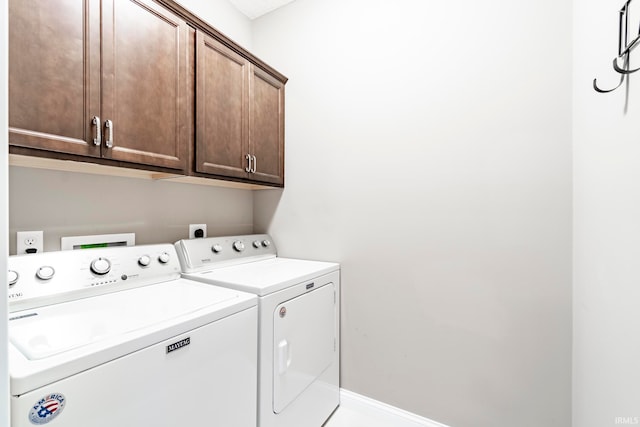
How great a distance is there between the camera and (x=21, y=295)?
979 mm

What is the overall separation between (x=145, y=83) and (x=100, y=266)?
32.2 inches

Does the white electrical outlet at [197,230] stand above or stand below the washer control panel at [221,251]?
above

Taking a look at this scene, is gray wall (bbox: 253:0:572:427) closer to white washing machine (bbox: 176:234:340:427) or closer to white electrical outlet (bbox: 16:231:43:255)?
white washing machine (bbox: 176:234:340:427)

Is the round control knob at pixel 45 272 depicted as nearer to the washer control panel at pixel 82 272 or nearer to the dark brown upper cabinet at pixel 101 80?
the washer control panel at pixel 82 272

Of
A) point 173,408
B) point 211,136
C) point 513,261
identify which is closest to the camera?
point 173,408

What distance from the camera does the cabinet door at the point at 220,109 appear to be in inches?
57.5

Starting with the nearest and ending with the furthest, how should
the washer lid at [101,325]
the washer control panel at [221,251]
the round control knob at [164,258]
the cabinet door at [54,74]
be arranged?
the washer lid at [101,325], the cabinet door at [54,74], the round control knob at [164,258], the washer control panel at [221,251]

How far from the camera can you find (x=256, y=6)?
2.13 metres

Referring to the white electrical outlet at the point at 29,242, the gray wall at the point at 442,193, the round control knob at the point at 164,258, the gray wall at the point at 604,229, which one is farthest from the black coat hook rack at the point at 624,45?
the white electrical outlet at the point at 29,242

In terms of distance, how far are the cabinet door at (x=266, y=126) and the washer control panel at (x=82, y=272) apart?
2.44 feet

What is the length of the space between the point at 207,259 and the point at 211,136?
695 mm

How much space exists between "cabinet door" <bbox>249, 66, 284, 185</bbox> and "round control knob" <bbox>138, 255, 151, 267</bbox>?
739mm

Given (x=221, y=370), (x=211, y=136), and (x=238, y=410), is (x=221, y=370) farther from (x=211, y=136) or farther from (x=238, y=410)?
(x=211, y=136)

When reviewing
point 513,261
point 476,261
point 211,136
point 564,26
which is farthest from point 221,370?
point 564,26
